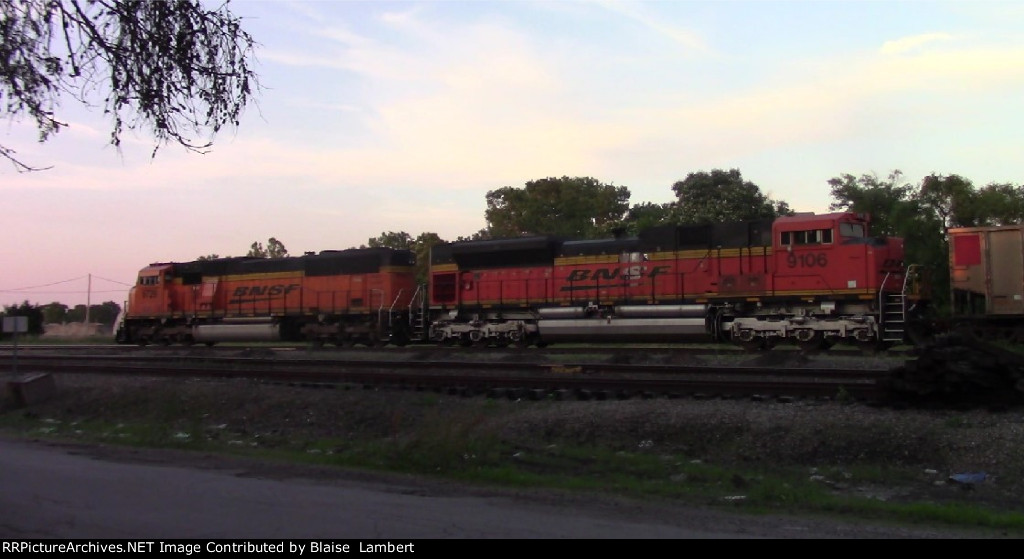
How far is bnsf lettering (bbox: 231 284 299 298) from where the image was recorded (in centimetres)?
3512

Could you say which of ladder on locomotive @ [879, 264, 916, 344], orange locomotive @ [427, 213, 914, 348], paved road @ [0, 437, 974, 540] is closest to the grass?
paved road @ [0, 437, 974, 540]

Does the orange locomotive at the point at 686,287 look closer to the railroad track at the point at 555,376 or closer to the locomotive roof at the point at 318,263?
the locomotive roof at the point at 318,263

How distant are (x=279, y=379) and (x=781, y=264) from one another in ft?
43.9

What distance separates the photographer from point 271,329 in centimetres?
3488

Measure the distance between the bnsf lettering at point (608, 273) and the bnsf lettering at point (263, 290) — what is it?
41.2 ft

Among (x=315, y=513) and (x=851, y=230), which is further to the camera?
(x=851, y=230)

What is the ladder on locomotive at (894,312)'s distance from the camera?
859 inches

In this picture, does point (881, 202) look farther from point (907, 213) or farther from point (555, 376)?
point (555, 376)

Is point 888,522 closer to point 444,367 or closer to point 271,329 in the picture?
point 444,367

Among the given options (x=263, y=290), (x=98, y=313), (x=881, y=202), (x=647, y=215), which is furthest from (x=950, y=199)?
(x=98, y=313)

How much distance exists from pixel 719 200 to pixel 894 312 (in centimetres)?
3147

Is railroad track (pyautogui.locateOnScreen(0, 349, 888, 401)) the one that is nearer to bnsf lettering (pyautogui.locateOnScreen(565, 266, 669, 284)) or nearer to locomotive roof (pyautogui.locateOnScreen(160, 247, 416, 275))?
bnsf lettering (pyautogui.locateOnScreen(565, 266, 669, 284))

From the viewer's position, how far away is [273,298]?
116 feet

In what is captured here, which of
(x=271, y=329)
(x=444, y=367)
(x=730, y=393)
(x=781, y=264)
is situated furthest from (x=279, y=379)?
(x=271, y=329)
